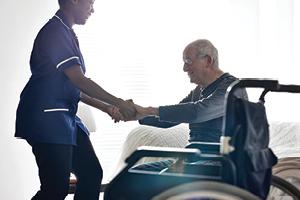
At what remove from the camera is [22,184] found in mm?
3588

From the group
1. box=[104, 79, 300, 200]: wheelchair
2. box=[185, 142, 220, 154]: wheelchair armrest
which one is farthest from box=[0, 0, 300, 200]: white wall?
box=[104, 79, 300, 200]: wheelchair

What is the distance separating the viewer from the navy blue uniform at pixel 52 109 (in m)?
2.06

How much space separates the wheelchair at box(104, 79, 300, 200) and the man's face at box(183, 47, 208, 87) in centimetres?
58

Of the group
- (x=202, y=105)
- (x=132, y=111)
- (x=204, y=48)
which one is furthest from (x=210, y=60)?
(x=132, y=111)

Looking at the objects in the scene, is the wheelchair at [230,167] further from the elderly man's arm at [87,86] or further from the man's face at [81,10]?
the man's face at [81,10]

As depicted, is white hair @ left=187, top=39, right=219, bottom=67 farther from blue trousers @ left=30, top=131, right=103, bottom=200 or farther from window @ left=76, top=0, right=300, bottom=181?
window @ left=76, top=0, right=300, bottom=181

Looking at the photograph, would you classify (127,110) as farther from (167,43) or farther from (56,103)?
(167,43)

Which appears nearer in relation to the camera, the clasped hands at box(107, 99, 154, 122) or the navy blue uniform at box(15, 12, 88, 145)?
the navy blue uniform at box(15, 12, 88, 145)

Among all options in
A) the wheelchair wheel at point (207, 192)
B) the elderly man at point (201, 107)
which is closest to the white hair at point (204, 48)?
the elderly man at point (201, 107)

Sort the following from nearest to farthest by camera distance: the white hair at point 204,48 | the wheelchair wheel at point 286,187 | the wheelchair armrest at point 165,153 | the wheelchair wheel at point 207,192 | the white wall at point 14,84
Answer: the wheelchair wheel at point 207,192 < the wheelchair armrest at point 165,153 < the wheelchair wheel at point 286,187 < the white hair at point 204,48 < the white wall at point 14,84

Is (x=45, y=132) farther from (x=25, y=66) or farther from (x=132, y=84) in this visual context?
(x=132, y=84)

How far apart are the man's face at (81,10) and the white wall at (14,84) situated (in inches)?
54.4

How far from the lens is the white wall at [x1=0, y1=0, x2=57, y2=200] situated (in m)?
3.50

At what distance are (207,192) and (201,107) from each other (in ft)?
2.71
